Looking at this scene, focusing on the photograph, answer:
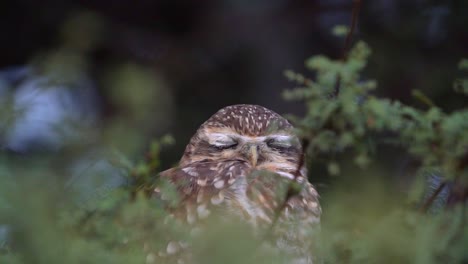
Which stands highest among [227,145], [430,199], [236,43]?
[430,199]

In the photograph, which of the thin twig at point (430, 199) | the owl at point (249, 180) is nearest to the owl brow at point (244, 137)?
the owl at point (249, 180)

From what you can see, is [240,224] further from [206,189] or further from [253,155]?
[253,155]

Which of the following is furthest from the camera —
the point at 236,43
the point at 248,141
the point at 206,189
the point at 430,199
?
the point at 236,43

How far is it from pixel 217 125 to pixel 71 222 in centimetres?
233

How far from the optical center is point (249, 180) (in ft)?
10.9

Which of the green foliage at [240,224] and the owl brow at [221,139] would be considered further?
the owl brow at [221,139]

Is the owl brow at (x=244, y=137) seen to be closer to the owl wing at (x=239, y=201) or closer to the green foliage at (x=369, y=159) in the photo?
the owl wing at (x=239, y=201)

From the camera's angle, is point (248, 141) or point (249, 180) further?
point (248, 141)

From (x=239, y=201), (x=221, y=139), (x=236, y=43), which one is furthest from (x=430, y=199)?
(x=236, y=43)

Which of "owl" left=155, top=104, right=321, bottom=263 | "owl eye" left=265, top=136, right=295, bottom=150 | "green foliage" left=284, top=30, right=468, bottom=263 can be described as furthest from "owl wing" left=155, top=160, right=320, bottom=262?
"owl eye" left=265, top=136, right=295, bottom=150

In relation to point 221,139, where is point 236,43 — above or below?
above

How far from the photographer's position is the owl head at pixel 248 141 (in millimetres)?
4145

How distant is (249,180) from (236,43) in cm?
328

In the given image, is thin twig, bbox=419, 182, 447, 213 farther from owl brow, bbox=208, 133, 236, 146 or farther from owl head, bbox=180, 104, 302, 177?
owl brow, bbox=208, 133, 236, 146
